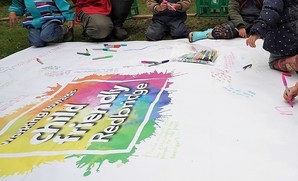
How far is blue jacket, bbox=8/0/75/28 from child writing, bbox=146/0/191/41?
21.7 inches

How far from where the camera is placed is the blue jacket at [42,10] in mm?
2316

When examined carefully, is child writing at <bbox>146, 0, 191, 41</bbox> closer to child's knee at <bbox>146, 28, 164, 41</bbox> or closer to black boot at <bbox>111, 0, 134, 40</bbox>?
child's knee at <bbox>146, 28, 164, 41</bbox>

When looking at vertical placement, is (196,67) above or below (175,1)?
below

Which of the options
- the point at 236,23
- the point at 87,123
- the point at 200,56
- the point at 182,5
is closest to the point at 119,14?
the point at 182,5

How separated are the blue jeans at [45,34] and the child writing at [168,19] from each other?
58 centimetres

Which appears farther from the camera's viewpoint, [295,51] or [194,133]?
[295,51]

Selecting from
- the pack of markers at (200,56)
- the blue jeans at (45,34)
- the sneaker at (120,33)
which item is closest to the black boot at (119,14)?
the sneaker at (120,33)

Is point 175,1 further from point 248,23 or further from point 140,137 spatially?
point 140,137

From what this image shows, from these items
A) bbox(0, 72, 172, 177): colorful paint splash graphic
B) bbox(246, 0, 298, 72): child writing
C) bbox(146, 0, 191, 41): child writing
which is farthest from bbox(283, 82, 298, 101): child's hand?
bbox(146, 0, 191, 41): child writing

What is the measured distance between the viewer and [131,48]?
2043 millimetres

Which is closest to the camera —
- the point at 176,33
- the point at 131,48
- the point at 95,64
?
the point at 95,64

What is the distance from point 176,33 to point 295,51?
84 cm

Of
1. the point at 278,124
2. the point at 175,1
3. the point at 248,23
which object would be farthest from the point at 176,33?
the point at 278,124

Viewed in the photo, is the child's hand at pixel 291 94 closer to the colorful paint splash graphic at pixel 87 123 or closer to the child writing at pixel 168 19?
the colorful paint splash graphic at pixel 87 123
